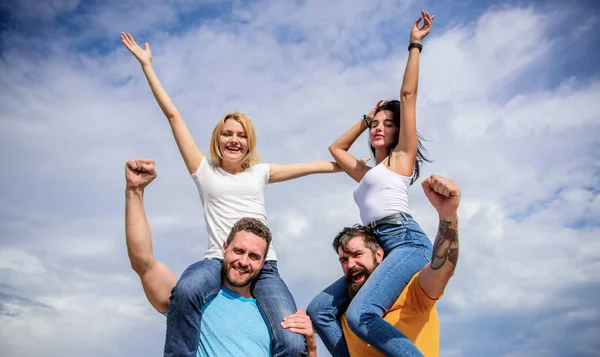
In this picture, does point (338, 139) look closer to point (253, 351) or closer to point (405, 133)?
point (405, 133)

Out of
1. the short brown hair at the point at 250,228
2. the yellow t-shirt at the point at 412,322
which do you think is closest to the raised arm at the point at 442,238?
the yellow t-shirt at the point at 412,322

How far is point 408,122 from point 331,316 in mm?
2504

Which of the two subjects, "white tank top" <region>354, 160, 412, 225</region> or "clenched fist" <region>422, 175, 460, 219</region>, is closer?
"clenched fist" <region>422, 175, 460, 219</region>

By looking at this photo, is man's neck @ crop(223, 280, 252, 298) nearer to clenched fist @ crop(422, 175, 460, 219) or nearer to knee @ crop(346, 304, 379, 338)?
knee @ crop(346, 304, 379, 338)

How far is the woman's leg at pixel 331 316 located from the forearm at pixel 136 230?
6.46 ft

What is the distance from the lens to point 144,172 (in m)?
5.71

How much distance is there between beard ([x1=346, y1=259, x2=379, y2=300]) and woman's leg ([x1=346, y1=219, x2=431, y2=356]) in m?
0.29

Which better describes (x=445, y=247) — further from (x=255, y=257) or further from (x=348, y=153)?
(x=348, y=153)

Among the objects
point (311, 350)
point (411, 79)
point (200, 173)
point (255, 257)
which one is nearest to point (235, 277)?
point (255, 257)

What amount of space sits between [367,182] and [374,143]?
599 mm

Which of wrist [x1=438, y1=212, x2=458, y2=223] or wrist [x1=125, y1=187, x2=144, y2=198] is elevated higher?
wrist [x1=125, y1=187, x2=144, y2=198]

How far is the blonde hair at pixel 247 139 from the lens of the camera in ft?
22.7

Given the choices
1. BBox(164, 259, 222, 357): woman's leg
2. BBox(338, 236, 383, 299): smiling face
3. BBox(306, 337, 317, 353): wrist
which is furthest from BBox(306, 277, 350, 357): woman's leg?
BBox(164, 259, 222, 357): woman's leg

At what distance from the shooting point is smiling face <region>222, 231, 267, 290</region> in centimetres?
595
